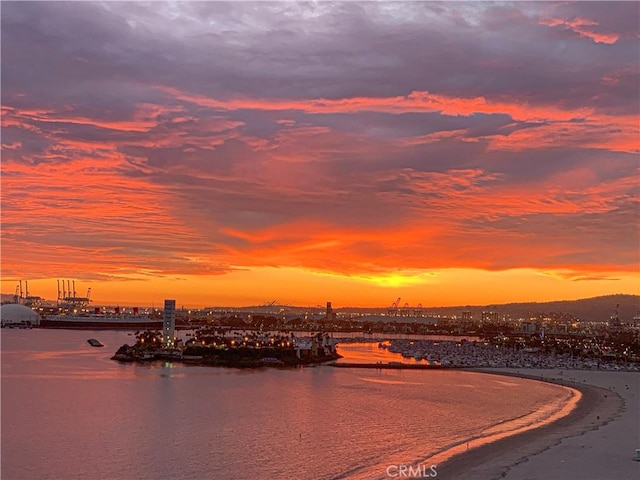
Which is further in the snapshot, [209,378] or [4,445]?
[209,378]

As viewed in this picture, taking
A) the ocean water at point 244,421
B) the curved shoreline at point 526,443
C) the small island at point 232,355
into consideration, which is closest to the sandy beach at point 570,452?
the curved shoreline at point 526,443

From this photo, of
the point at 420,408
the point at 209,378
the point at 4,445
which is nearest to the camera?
the point at 4,445

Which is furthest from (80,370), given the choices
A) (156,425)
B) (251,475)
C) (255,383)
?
(251,475)

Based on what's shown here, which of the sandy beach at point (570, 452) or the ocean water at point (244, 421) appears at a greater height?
the sandy beach at point (570, 452)

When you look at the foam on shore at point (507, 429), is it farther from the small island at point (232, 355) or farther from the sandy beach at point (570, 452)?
the small island at point (232, 355)

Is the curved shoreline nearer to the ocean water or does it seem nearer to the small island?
the ocean water

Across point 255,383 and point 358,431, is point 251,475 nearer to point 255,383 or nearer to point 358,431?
point 358,431

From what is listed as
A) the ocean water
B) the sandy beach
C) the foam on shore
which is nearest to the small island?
the ocean water
